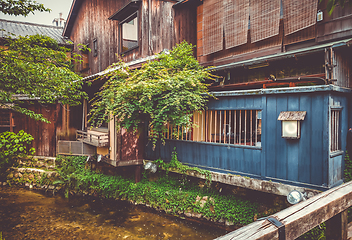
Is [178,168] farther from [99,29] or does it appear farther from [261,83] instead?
[99,29]

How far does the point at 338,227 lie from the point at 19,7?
7610 mm

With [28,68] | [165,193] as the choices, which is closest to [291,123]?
[165,193]

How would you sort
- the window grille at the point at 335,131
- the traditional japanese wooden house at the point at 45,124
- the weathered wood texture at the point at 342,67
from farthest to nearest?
the traditional japanese wooden house at the point at 45,124 < the weathered wood texture at the point at 342,67 < the window grille at the point at 335,131

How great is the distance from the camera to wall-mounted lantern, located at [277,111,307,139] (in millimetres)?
5774

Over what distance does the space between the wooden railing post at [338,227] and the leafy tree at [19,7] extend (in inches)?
294

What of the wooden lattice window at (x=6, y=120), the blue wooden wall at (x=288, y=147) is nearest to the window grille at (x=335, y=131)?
the blue wooden wall at (x=288, y=147)

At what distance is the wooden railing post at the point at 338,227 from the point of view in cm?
251

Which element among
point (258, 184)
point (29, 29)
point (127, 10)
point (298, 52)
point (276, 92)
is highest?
point (29, 29)

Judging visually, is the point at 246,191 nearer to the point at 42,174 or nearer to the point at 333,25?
the point at 333,25

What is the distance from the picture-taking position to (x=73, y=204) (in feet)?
35.4

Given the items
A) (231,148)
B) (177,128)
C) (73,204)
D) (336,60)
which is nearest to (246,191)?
(231,148)

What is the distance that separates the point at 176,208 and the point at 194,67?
559cm

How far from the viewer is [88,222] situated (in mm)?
8906

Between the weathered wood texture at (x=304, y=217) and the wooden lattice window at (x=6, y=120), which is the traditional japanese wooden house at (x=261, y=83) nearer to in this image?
→ the weathered wood texture at (x=304, y=217)
